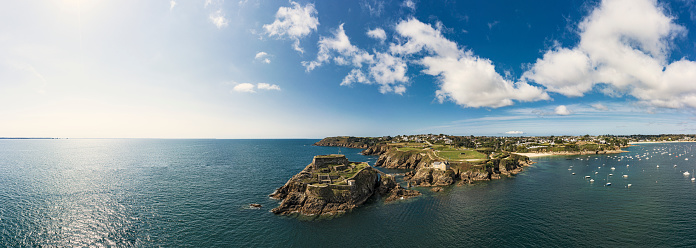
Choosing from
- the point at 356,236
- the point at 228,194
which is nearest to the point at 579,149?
the point at 356,236

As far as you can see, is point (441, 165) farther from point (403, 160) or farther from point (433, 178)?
point (403, 160)

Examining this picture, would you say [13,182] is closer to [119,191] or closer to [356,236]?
[119,191]

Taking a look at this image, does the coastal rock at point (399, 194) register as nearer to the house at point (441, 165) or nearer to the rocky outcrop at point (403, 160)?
the house at point (441, 165)

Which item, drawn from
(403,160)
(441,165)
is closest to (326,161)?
(441,165)

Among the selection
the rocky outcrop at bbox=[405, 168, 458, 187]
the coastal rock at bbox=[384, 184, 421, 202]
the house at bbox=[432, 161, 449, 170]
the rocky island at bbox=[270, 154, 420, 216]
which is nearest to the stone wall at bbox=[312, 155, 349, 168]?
the rocky island at bbox=[270, 154, 420, 216]

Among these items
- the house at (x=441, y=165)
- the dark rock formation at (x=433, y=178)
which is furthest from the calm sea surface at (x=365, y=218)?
the house at (x=441, y=165)

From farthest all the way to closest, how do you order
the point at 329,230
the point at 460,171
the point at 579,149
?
the point at 579,149, the point at 460,171, the point at 329,230

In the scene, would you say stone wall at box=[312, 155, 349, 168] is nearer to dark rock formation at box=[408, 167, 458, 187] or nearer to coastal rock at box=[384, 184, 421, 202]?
coastal rock at box=[384, 184, 421, 202]

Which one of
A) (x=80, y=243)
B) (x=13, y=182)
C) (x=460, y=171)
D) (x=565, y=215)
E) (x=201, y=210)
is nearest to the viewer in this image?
(x=80, y=243)
